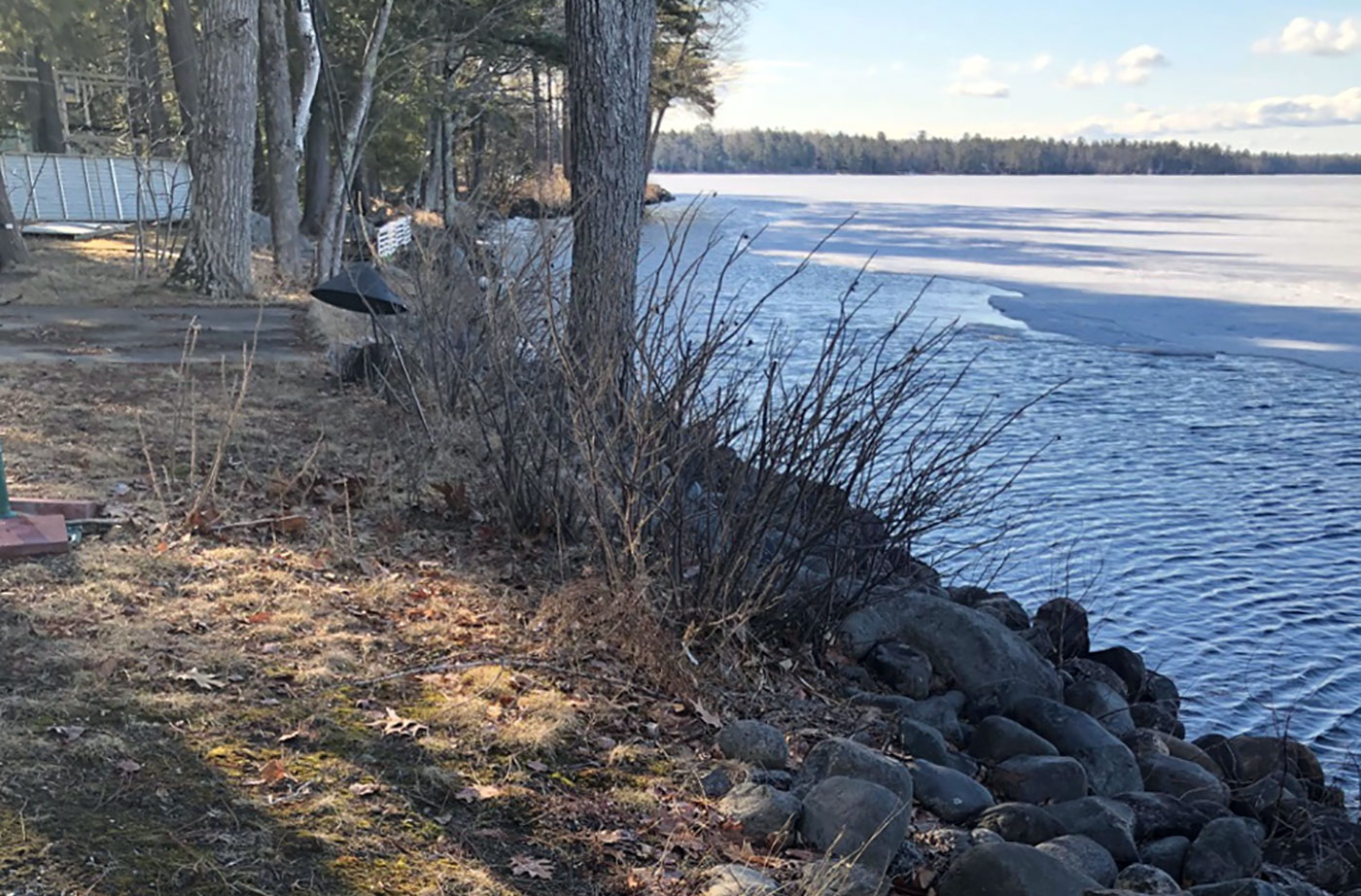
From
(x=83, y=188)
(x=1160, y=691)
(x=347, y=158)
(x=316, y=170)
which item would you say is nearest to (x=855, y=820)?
(x=1160, y=691)

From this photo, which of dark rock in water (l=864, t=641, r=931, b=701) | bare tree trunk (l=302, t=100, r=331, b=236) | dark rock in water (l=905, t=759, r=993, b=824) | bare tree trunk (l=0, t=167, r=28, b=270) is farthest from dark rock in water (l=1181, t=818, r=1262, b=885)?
bare tree trunk (l=302, t=100, r=331, b=236)

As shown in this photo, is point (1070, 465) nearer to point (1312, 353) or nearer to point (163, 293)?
point (1312, 353)

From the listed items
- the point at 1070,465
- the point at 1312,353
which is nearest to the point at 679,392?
the point at 1070,465

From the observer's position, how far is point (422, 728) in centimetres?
408

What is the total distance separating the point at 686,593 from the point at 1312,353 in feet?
48.2

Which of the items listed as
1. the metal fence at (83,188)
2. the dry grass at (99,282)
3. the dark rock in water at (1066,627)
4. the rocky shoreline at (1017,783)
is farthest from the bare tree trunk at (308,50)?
the dark rock in water at (1066,627)

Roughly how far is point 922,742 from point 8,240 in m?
14.7

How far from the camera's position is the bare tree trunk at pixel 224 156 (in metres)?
13.7

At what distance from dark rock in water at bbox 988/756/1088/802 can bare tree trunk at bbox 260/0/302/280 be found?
1431 cm

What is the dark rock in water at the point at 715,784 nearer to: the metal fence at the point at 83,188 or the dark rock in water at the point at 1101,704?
the dark rock in water at the point at 1101,704

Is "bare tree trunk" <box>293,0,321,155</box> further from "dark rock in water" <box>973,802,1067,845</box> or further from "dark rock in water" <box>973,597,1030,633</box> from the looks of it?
"dark rock in water" <box>973,802,1067,845</box>

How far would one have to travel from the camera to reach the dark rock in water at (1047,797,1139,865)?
4.61 meters

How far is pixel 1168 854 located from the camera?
4.94 meters

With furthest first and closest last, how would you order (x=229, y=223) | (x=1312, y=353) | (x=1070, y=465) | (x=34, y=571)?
1. (x=1312, y=353)
2. (x=229, y=223)
3. (x=1070, y=465)
4. (x=34, y=571)
